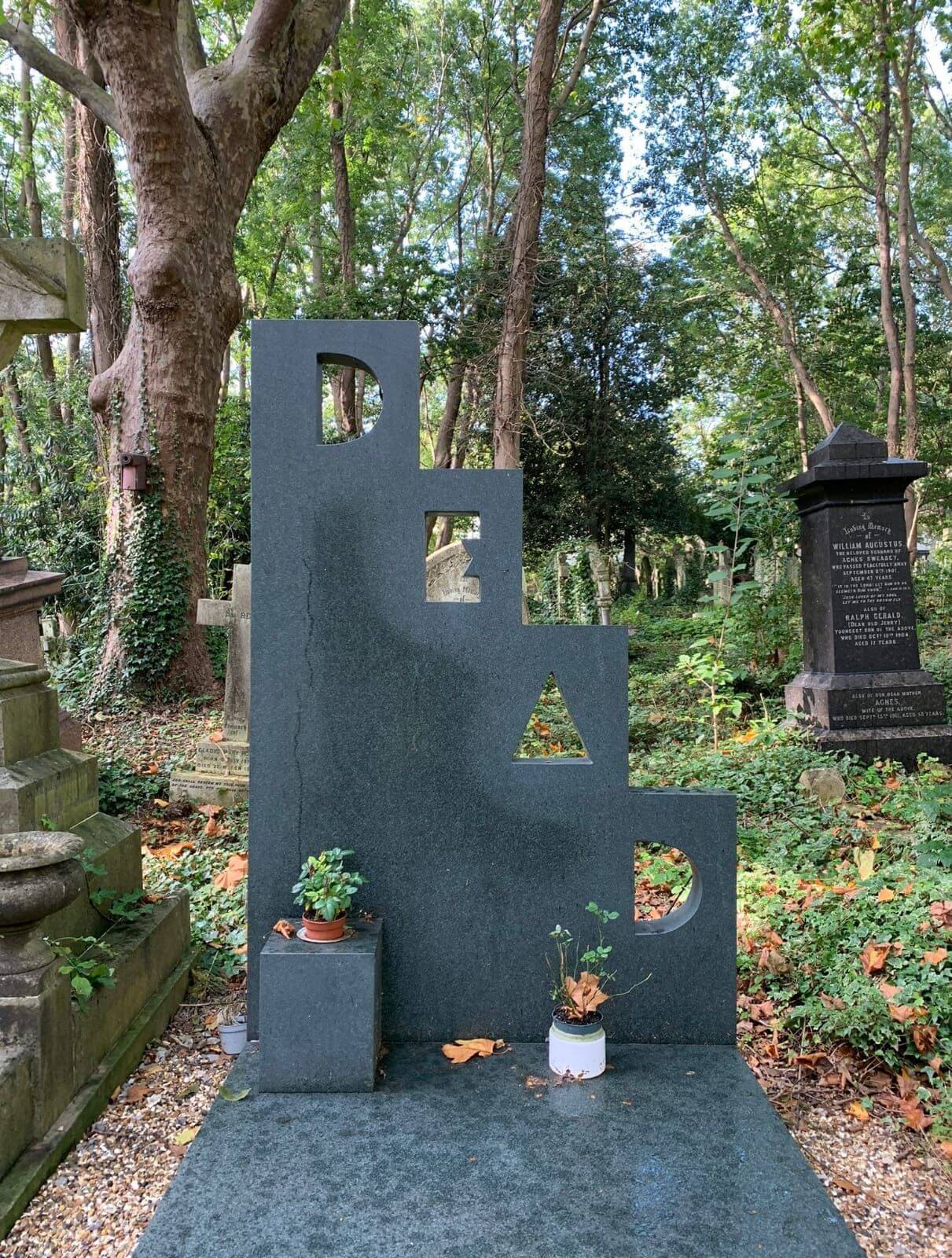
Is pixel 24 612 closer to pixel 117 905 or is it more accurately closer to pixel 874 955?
pixel 117 905

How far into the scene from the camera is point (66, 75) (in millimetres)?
9133

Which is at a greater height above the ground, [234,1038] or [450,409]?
[450,409]

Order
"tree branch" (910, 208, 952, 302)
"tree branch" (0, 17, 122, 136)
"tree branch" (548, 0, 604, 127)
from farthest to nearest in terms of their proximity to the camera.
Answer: "tree branch" (910, 208, 952, 302), "tree branch" (548, 0, 604, 127), "tree branch" (0, 17, 122, 136)

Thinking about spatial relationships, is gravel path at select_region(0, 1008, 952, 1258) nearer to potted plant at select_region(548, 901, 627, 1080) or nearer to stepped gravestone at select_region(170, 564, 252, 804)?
potted plant at select_region(548, 901, 627, 1080)

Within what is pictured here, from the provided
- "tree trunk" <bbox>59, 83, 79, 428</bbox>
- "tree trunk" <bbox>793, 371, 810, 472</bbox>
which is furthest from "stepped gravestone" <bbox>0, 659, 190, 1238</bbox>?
"tree trunk" <bbox>793, 371, 810, 472</bbox>

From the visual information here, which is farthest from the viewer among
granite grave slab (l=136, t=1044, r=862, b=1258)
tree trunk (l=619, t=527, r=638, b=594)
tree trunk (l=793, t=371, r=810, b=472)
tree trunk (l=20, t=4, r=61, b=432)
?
tree trunk (l=619, t=527, r=638, b=594)

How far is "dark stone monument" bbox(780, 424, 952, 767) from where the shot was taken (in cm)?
710

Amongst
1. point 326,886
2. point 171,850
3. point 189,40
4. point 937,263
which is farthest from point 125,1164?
point 937,263

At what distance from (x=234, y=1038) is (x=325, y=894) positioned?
0.71 metres

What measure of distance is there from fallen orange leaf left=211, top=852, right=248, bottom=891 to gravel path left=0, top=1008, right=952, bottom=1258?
1822 mm

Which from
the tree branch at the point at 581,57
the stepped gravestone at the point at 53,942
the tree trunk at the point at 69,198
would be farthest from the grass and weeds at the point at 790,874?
the tree branch at the point at 581,57

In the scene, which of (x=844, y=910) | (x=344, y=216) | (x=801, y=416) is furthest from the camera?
(x=801, y=416)

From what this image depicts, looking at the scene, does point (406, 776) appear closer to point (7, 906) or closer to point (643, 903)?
point (7, 906)

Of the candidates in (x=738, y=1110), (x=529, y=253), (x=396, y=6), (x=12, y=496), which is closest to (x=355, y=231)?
(x=396, y=6)
